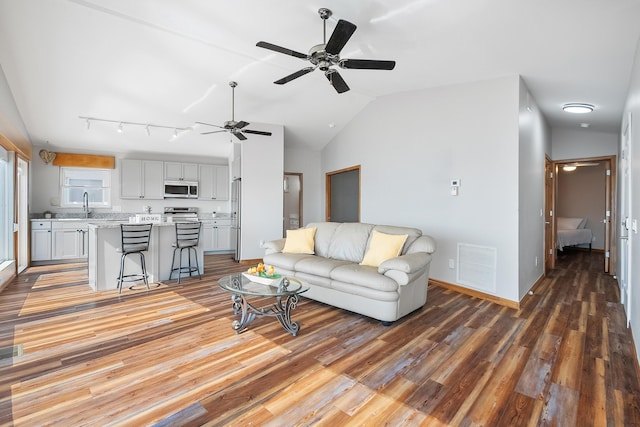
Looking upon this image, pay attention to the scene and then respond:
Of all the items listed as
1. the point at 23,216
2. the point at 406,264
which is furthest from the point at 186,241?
the point at 406,264

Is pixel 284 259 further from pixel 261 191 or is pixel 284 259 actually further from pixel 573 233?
pixel 573 233

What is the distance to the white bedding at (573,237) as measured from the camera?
23.9 ft

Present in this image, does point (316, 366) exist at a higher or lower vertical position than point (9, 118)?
lower

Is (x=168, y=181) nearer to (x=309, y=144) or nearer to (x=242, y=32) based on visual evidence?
(x=309, y=144)

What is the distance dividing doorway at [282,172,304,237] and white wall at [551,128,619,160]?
5185mm

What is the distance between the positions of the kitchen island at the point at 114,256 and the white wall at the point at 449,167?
3385mm

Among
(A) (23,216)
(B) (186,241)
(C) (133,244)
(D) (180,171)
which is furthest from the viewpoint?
(D) (180,171)

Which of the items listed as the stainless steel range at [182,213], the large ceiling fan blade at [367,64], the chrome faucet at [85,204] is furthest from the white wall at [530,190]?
the chrome faucet at [85,204]

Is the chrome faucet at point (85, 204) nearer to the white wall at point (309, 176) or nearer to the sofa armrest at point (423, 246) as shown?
the white wall at point (309, 176)

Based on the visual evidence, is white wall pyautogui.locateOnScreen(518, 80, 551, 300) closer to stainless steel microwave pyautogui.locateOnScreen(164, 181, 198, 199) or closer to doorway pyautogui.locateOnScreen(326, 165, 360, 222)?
doorway pyautogui.locateOnScreen(326, 165, 360, 222)

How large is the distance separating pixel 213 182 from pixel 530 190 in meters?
6.50

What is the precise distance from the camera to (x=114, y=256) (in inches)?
177

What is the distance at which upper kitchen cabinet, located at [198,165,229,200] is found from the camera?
771 cm

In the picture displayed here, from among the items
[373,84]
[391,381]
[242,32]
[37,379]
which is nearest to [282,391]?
[391,381]
